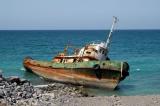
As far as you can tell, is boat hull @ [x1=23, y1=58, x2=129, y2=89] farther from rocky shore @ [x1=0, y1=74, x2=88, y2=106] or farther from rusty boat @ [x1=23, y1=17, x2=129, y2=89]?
rocky shore @ [x1=0, y1=74, x2=88, y2=106]

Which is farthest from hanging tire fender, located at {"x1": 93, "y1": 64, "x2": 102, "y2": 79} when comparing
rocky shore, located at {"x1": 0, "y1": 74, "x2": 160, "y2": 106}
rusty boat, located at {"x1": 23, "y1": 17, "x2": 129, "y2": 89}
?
rocky shore, located at {"x1": 0, "y1": 74, "x2": 160, "y2": 106}

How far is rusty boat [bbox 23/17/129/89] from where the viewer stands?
96.5 feet

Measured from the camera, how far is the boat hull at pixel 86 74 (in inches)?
1165

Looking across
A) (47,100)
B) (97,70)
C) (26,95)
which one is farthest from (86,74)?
(47,100)

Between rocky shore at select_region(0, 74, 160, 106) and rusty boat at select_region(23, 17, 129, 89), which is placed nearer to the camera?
rocky shore at select_region(0, 74, 160, 106)

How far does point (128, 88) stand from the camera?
1219 inches

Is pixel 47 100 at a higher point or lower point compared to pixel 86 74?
higher

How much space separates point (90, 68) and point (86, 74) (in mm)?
777

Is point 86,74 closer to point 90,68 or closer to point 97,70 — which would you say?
point 90,68

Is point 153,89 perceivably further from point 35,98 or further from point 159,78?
point 35,98

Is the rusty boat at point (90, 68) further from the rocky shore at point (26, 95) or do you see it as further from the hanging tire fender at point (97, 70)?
the rocky shore at point (26, 95)

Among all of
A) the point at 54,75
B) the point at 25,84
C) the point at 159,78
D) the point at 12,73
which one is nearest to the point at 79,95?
the point at 25,84

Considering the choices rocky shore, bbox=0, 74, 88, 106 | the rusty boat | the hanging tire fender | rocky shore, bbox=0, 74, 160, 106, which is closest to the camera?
rocky shore, bbox=0, 74, 88, 106

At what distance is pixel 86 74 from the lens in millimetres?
30531
